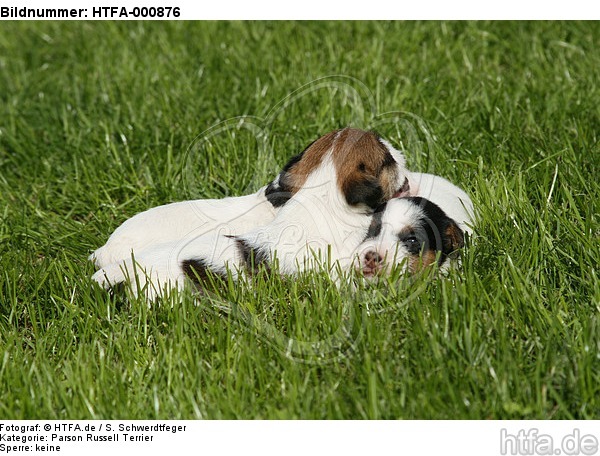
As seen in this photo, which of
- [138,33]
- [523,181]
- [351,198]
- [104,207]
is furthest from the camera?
[138,33]

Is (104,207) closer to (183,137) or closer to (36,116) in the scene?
(183,137)

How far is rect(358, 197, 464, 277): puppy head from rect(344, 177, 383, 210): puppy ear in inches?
3.4

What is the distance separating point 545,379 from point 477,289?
65cm

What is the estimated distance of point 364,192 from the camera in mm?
4566

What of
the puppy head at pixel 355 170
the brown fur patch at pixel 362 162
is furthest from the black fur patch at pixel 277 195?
→ the brown fur patch at pixel 362 162

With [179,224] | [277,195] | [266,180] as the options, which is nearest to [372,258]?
[277,195]

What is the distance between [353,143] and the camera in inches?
185

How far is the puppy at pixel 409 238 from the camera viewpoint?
446 cm

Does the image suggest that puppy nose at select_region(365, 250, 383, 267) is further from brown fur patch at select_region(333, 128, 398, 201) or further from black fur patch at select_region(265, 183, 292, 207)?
black fur patch at select_region(265, 183, 292, 207)

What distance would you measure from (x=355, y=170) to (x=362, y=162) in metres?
0.07

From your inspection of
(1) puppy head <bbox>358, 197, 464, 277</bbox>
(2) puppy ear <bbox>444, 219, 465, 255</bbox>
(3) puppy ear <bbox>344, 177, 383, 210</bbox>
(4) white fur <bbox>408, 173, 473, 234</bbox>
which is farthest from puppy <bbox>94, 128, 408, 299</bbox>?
(2) puppy ear <bbox>444, 219, 465, 255</bbox>
